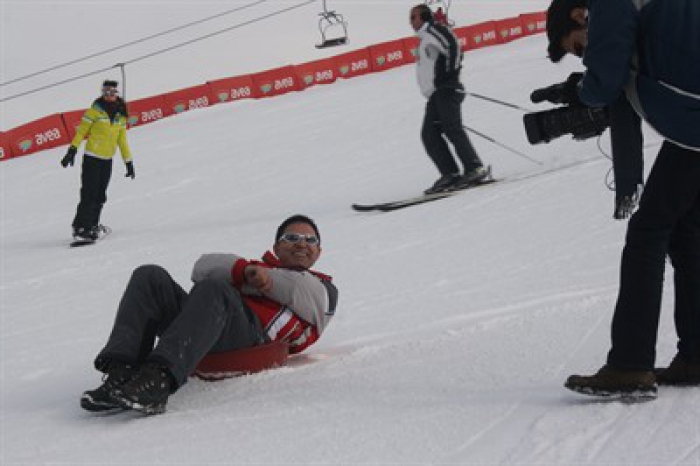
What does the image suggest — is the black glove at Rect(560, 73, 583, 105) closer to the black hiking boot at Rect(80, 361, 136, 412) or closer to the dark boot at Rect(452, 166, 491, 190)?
the black hiking boot at Rect(80, 361, 136, 412)

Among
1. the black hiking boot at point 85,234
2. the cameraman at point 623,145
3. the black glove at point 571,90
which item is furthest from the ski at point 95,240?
the cameraman at point 623,145

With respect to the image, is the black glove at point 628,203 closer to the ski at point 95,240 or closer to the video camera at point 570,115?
the video camera at point 570,115

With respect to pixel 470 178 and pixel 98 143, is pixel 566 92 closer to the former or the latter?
pixel 470 178

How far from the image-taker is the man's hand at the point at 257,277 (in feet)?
11.1

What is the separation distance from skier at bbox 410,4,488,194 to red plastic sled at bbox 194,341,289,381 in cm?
514

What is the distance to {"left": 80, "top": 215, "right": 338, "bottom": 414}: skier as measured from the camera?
320 cm

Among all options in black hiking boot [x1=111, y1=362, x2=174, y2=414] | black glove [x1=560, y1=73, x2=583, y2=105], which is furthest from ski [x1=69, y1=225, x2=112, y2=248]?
black glove [x1=560, y1=73, x2=583, y2=105]

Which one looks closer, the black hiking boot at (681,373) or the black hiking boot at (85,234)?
the black hiking boot at (681,373)

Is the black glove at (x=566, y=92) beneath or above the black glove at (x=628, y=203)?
above

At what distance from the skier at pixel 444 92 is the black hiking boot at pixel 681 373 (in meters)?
5.70

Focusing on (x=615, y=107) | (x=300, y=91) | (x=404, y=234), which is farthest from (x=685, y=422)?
(x=300, y=91)

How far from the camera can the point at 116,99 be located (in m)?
9.55

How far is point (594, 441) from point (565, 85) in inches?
41.8

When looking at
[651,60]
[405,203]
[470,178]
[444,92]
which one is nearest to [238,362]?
[651,60]
